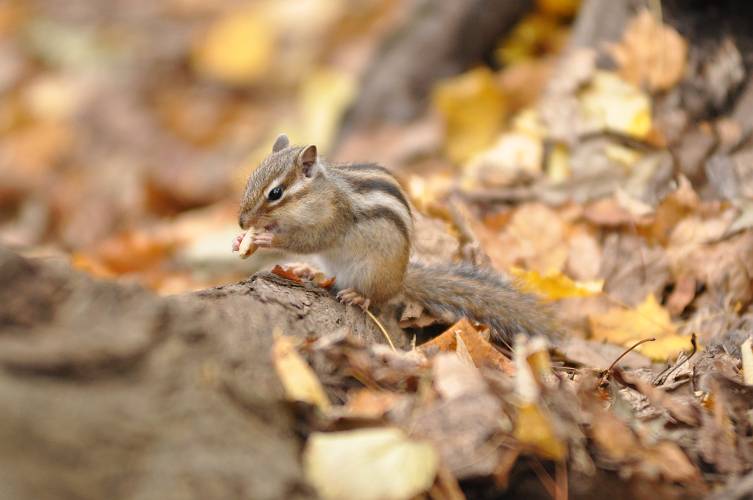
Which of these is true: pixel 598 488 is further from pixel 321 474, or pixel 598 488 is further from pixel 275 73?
pixel 275 73

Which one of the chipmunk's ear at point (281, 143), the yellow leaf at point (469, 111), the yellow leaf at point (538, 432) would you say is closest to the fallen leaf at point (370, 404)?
the yellow leaf at point (538, 432)

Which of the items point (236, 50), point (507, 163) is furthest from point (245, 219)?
point (236, 50)

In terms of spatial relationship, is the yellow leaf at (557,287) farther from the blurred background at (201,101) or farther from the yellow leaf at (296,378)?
the blurred background at (201,101)

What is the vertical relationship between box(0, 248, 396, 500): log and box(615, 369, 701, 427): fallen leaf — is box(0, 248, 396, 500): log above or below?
above

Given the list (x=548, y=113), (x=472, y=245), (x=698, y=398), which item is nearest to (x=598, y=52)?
(x=548, y=113)

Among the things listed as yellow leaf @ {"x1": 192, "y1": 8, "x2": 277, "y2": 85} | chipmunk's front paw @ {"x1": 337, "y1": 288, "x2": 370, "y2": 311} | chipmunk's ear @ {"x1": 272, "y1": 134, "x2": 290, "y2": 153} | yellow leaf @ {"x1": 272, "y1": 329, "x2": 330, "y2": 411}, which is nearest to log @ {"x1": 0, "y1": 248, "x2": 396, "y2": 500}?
yellow leaf @ {"x1": 272, "y1": 329, "x2": 330, "y2": 411}

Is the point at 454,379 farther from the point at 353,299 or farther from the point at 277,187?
the point at 277,187

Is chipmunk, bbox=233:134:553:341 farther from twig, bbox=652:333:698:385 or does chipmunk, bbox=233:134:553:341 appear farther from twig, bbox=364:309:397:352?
twig, bbox=652:333:698:385
